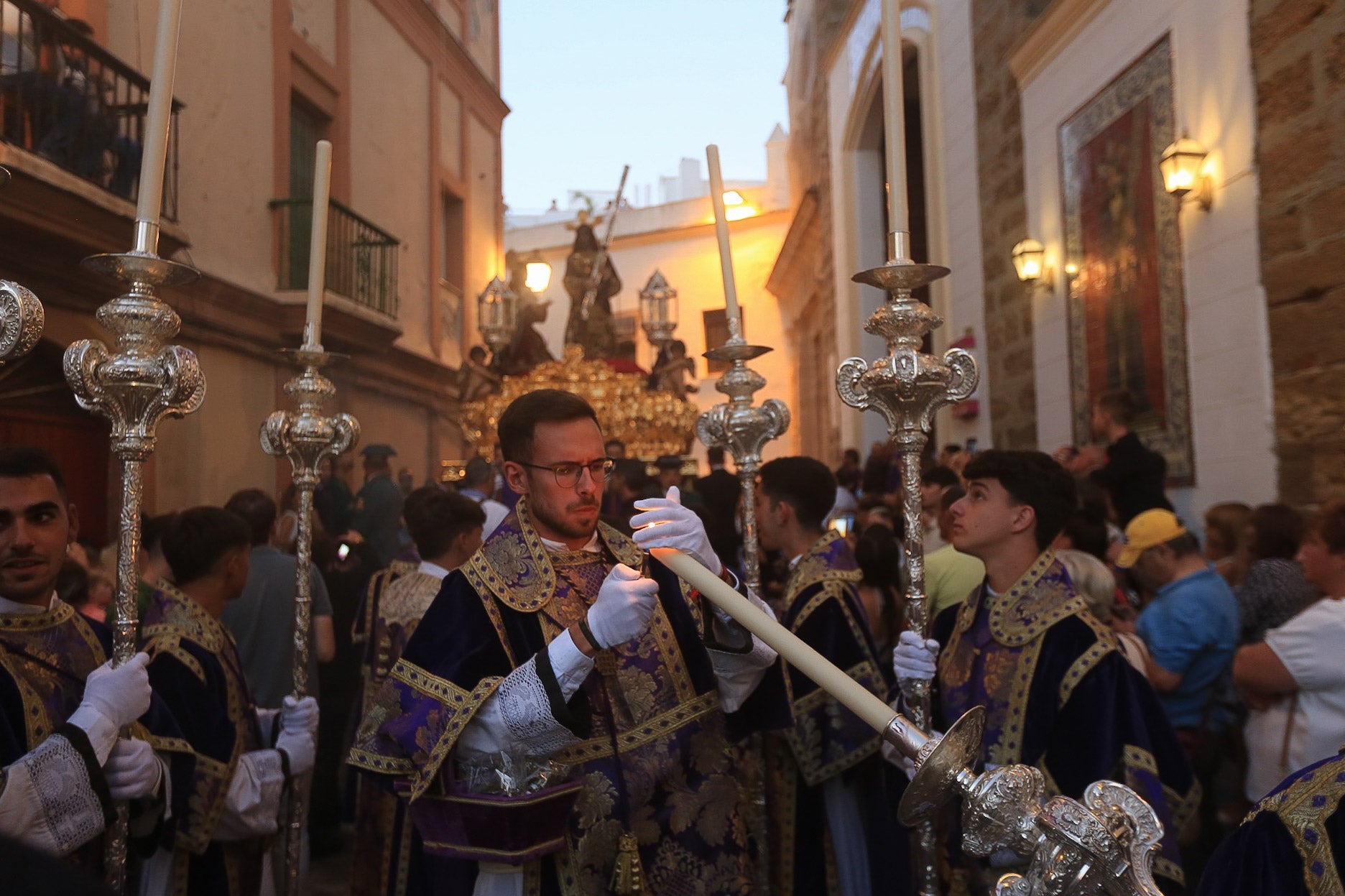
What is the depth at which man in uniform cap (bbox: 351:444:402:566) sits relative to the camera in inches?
284

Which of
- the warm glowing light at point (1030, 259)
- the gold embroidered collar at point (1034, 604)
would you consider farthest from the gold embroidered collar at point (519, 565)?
the warm glowing light at point (1030, 259)

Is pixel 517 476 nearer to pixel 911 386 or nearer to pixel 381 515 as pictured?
pixel 911 386

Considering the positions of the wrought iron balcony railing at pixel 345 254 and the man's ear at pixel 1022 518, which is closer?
the man's ear at pixel 1022 518

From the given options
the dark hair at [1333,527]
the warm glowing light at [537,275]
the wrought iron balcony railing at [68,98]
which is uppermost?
the warm glowing light at [537,275]

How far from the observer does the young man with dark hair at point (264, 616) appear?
443 centimetres

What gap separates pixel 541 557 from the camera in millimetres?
2490

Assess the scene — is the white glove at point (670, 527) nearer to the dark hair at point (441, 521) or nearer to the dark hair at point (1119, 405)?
the dark hair at point (441, 521)

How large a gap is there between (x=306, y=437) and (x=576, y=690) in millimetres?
1343

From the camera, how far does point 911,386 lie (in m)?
2.36

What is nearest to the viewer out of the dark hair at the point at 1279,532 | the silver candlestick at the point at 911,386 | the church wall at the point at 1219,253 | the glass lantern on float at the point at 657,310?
the silver candlestick at the point at 911,386

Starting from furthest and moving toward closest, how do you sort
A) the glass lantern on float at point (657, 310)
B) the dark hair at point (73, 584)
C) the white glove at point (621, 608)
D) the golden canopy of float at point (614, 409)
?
the glass lantern on float at point (657, 310)
the golden canopy of float at point (614, 409)
the dark hair at point (73, 584)
the white glove at point (621, 608)

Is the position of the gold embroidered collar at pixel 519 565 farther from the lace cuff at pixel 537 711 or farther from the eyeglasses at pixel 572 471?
the lace cuff at pixel 537 711

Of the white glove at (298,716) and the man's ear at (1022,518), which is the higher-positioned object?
the man's ear at (1022,518)

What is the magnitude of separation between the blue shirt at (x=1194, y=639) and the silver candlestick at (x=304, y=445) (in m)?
2.89
